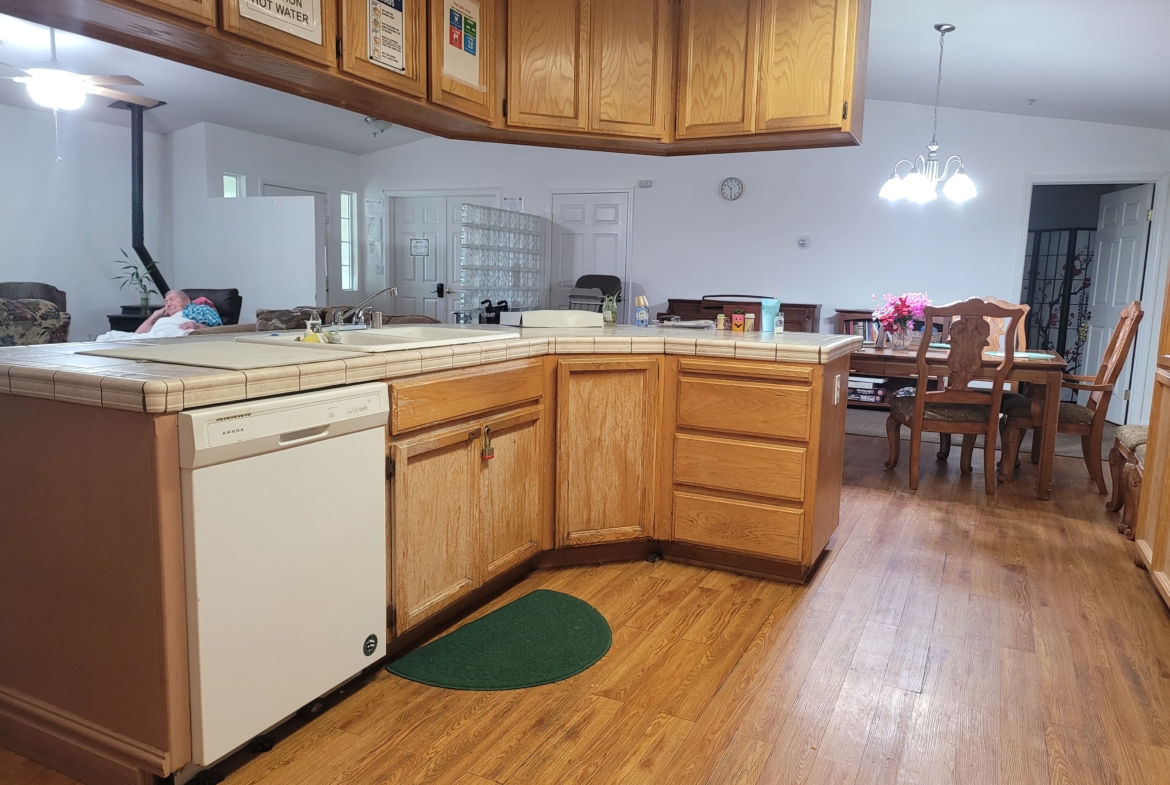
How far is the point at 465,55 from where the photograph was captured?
8.91 ft

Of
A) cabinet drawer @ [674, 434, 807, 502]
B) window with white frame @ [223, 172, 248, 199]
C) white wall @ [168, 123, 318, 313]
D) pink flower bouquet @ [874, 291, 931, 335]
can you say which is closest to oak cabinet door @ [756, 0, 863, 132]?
cabinet drawer @ [674, 434, 807, 502]

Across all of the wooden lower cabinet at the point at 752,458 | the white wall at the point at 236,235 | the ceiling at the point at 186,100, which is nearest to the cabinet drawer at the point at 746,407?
the wooden lower cabinet at the point at 752,458

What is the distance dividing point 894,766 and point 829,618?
81cm

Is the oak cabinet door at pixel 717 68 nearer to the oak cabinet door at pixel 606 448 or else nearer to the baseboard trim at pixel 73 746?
the oak cabinet door at pixel 606 448

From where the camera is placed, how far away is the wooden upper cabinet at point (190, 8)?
5.52 ft

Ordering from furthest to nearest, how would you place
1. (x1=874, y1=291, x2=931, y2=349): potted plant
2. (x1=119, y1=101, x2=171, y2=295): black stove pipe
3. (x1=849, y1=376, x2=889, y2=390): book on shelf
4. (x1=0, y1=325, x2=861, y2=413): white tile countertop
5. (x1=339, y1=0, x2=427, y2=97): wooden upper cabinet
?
(x1=119, y1=101, x2=171, y2=295): black stove pipe
(x1=849, y1=376, x2=889, y2=390): book on shelf
(x1=874, y1=291, x2=931, y2=349): potted plant
(x1=339, y1=0, x2=427, y2=97): wooden upper cabinet
(x1=0, y1=325, x2=861, y2=413): white tile countertop

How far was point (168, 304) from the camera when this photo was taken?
247 inches

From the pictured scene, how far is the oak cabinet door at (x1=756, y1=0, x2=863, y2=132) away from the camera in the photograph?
9.20 feet

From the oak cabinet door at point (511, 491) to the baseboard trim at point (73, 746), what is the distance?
1059 mm

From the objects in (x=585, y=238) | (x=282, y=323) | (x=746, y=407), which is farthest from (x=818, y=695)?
(x=585, y=238)

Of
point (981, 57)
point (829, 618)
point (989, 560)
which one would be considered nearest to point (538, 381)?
point (829, 618)

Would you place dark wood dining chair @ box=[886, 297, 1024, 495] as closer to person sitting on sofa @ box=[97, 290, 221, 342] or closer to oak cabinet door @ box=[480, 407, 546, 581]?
oak cabinet door @ box=[480, 407, 546, 581]

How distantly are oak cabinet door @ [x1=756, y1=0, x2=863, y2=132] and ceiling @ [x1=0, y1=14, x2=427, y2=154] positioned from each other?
4.69 meters

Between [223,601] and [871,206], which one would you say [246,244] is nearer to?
[871,206]
